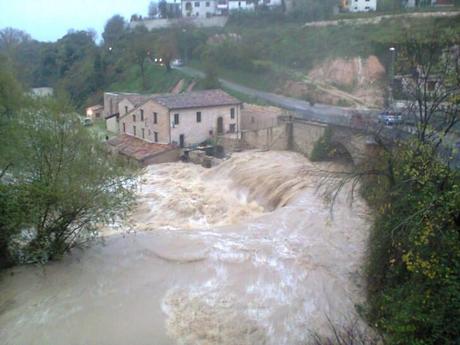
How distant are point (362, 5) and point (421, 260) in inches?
1952

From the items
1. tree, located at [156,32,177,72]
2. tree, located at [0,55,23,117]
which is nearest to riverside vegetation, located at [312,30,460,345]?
tree, located at [0,55,23,117]

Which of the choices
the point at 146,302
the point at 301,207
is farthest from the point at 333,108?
the point at 146,302

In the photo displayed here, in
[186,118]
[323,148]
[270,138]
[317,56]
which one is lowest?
[323,148]

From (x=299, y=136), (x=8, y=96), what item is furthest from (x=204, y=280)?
(x=299, y=136)

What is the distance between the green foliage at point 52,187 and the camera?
14.4 m

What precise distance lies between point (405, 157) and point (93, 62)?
46.7m

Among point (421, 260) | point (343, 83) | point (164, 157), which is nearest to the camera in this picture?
point (421, 260)

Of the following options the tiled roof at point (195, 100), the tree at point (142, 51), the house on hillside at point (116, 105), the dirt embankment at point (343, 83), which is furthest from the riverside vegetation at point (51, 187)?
the tree at point (142, 51)

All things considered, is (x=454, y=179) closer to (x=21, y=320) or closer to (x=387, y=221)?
(x=387, y=221)

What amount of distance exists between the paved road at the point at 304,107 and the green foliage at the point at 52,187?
14.4 m

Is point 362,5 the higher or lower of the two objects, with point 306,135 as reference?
higher

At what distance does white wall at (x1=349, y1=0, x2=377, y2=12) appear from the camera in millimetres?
52816

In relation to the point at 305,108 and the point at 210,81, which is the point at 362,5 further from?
the point at 305,108

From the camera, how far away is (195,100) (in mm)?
31031
